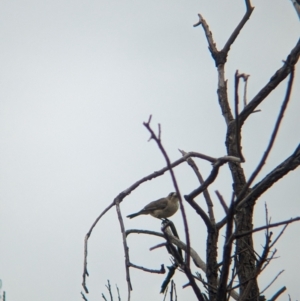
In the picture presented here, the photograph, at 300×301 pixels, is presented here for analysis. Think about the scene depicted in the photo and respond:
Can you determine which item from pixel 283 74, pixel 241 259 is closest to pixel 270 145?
pixel 283 74

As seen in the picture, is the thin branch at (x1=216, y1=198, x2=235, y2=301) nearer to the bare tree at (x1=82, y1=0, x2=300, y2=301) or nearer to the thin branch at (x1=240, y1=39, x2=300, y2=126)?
the bare tree at (x1=82, y1=0, x2=300, y2=301)

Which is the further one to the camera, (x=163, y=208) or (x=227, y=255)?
(x=163, y=208)

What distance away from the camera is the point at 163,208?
11484 mm

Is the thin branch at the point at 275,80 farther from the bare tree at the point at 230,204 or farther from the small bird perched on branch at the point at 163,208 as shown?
the small bird perched on branch at the point at 163,208

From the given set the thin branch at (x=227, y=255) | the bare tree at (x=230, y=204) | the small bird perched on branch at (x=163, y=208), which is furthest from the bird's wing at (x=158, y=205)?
the thin branch at (x=227, y=255)

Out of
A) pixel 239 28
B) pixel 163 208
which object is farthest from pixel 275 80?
pixel 163 208

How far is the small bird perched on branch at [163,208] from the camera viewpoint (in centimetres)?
1145

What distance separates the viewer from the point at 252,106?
8.11ft

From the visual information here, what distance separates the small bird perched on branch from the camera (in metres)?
11.5

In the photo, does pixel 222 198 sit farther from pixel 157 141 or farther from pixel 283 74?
pixel 283 74

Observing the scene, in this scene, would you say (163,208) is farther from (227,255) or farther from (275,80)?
(227,255)

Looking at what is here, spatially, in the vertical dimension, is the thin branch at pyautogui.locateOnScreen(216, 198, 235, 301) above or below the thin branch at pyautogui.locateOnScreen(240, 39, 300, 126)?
below

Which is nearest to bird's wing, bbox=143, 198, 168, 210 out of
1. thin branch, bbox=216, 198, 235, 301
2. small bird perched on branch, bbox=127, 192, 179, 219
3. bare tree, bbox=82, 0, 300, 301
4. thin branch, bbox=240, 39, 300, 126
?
small bird perched on branch, bbox=127, 192, 179, 219

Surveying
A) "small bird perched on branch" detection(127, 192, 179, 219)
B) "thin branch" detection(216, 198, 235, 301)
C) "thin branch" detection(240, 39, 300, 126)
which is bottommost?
"thin branch" detection(216, 198, 235, 301)
